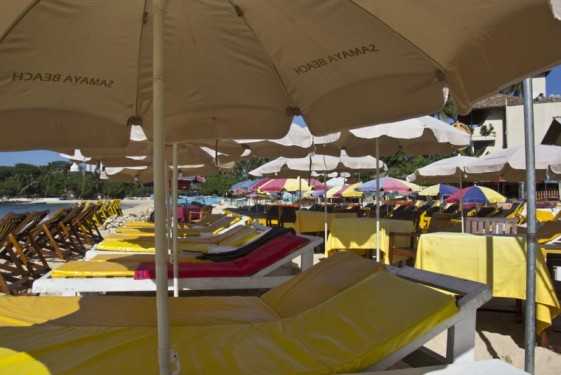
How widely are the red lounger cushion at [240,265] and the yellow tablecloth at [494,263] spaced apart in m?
1.32

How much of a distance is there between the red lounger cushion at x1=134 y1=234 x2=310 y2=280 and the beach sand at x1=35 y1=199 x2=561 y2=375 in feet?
5.51

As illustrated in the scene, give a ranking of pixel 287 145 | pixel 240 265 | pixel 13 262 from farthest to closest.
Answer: pixel 13 262
pixel 287 145
pixel 240 265

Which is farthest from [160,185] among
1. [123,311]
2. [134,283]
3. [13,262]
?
[13,262]

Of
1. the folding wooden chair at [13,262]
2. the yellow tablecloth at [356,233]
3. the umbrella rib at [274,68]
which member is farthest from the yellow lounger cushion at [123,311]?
the yellow tablecloth at [356,233]

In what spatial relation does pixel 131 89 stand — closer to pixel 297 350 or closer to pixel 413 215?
pixel 297 350

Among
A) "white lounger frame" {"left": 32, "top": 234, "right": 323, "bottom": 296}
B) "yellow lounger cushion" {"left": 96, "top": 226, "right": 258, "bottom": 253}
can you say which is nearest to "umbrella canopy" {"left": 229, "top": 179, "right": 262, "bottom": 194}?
"yellow lounger cushion" {"left": 96, "top": 226, "right": 258, "bottom": 253}

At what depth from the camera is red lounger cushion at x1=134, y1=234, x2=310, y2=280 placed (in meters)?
4.40

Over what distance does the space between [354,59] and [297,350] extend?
146 centimetres

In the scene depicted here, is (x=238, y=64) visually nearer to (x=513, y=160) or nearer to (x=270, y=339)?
(x=270, y=339)

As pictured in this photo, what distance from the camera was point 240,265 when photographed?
15.2 ft

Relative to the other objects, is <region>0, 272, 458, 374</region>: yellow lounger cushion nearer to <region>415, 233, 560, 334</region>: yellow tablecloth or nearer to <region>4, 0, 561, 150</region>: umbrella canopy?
<region>4, 0, 561, 150</region>: umbrella canopy

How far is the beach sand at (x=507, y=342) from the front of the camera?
3330 mm

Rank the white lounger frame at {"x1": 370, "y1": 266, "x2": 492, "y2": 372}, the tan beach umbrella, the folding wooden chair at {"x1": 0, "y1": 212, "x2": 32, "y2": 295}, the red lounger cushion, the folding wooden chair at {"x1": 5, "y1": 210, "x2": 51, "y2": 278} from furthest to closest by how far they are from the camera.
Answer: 1. the folding wooden chair at {"x1": 5, "y1": 210, "x2": 51, "y2": 278}
2. the folding wooden chair at {"x1": 0, "y1": 212, "x2": 32, "y2": 295}
3. the red lounger cushion
4. the white lounger frame at {"x1": 370, "y1": 266, "x2": 492, "y2": 372}
5. the tan beach umbrella

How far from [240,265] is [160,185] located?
2.99m
